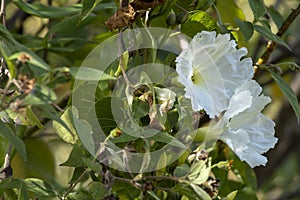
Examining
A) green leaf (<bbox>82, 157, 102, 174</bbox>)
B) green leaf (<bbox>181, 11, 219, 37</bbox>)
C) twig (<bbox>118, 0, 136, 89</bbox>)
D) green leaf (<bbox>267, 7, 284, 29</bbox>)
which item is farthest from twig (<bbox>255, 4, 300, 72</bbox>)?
green leaf (<bbox>82, 157, 102, 174</bbox>)

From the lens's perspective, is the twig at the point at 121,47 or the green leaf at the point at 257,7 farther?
the green leaf at the point at 257,7

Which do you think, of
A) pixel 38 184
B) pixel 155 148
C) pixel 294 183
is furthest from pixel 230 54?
pixel 294 183

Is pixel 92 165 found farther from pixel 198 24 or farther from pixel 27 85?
pixel 198 24

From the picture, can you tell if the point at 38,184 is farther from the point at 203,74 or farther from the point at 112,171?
the point at 203,74

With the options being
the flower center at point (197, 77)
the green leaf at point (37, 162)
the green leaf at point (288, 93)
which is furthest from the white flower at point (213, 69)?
the green leaf at point (37, 162)

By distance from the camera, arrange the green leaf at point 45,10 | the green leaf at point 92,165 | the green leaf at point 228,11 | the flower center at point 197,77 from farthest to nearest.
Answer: the green leaf at point 228,11 < the green leaf at point 45,10 < the flower center at point 197,77 < the green leaf at point 92,165

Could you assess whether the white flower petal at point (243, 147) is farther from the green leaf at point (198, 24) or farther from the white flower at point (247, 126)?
the green leaf at point (198, 24)
